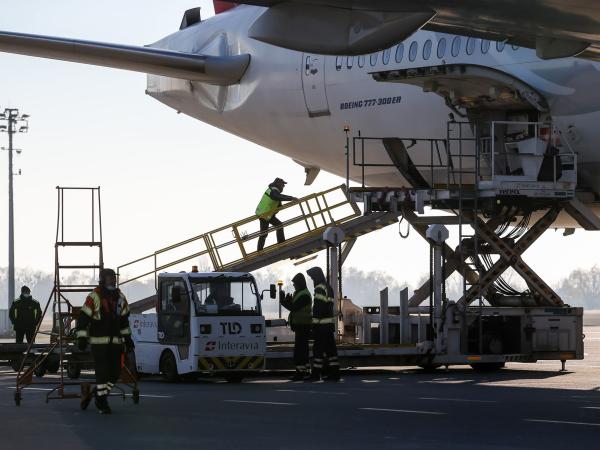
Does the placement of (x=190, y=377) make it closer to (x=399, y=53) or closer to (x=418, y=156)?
(x=418, y=156)

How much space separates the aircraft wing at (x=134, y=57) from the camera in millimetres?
27453

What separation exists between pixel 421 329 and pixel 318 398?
22.7 ft

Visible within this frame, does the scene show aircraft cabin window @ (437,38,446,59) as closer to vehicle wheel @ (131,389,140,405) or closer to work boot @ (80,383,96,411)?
vehicle wheel @ (131,389,140,405)

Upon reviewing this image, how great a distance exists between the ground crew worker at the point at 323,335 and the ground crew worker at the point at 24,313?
31.7 ft

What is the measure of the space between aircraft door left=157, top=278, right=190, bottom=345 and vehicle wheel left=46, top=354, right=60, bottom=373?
2807 millimetres

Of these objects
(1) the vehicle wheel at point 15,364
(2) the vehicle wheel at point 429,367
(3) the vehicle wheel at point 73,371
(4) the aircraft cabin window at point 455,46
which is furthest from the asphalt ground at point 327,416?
(4) the aircraft cabin window at point 455,46

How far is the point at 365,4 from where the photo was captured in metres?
13.7

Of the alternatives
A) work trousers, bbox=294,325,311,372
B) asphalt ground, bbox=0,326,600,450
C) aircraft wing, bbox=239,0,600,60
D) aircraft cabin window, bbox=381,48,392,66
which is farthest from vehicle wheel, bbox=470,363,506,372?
aircraft wing, bbox=239,0,600,60

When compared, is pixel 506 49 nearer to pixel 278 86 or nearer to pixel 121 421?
pixel 278 86

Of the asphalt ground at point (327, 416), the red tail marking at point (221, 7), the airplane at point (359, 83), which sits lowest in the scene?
the asphalt ground at point (327, 416)

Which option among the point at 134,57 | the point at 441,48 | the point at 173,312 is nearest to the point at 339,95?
the point at 441,48

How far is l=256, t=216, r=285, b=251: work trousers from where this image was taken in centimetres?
2793

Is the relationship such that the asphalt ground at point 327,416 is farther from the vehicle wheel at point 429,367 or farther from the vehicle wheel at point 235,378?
the vehicle wheel at point 429,367

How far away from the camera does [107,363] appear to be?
52.8ft
